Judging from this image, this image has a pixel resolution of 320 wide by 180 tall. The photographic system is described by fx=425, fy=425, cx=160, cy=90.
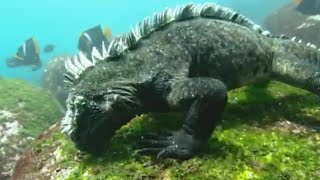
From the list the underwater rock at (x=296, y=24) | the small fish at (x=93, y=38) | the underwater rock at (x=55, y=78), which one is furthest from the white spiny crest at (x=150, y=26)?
the underwater rock at (x=55, y=78)

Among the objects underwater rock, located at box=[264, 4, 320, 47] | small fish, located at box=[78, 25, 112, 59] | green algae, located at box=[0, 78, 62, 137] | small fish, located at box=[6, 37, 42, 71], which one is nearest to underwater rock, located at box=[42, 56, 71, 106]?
small fish, located at box=[6, 37, 42, 71]

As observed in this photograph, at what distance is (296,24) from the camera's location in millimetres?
17156

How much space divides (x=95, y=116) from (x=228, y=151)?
1275 mm

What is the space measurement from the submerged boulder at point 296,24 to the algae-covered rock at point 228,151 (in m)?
10.7

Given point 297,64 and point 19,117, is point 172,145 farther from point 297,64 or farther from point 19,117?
point 19,117

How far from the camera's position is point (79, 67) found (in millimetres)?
4426

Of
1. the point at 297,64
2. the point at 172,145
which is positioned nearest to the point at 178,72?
the point at 172,145

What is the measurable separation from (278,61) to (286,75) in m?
0.22

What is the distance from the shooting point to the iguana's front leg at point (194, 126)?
378 centimetres

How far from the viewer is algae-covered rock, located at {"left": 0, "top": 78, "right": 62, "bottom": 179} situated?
866 cm

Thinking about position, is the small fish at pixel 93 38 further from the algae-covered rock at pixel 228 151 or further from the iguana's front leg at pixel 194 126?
the iguana's front leg at pixel 194 126

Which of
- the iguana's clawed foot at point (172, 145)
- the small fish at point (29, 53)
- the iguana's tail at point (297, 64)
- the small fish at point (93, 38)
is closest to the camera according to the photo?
the iguana's clawed foot at point (172, 145)

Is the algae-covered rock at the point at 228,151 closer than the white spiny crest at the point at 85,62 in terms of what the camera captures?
Yes

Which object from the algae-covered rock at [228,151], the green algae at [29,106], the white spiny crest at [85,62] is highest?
the green algae at [29,106]
